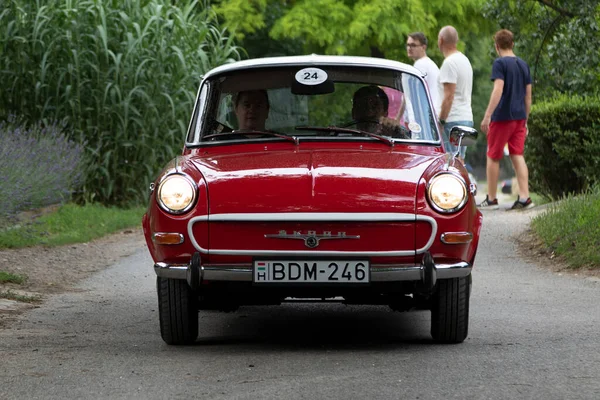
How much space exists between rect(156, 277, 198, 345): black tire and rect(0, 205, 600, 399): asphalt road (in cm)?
9

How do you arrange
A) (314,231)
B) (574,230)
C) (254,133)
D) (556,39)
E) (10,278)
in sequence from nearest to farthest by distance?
(314,231)
(254,133)
(10,278)
(574,230)
(556,39)

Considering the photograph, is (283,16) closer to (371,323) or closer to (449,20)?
(449,20)

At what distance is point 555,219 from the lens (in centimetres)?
1141

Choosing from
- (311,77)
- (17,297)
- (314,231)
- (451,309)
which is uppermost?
(311,77)

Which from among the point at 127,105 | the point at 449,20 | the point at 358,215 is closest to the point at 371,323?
the point at 358,215

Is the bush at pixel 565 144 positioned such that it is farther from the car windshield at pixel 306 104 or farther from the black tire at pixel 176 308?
the black tire at pixel 176 308

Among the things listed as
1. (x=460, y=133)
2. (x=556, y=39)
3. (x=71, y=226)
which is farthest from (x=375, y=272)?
(x=556, y=39)

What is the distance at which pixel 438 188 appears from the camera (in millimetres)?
6020

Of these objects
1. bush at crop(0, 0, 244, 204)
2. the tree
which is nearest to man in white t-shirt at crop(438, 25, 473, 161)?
bush at crop(0, 0, 244, 204)

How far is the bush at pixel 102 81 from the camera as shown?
15297 mm

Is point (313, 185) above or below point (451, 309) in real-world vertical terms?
above

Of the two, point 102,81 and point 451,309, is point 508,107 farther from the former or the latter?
point 451,309

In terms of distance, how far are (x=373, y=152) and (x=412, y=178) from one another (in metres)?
0.57

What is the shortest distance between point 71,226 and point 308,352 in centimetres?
733
